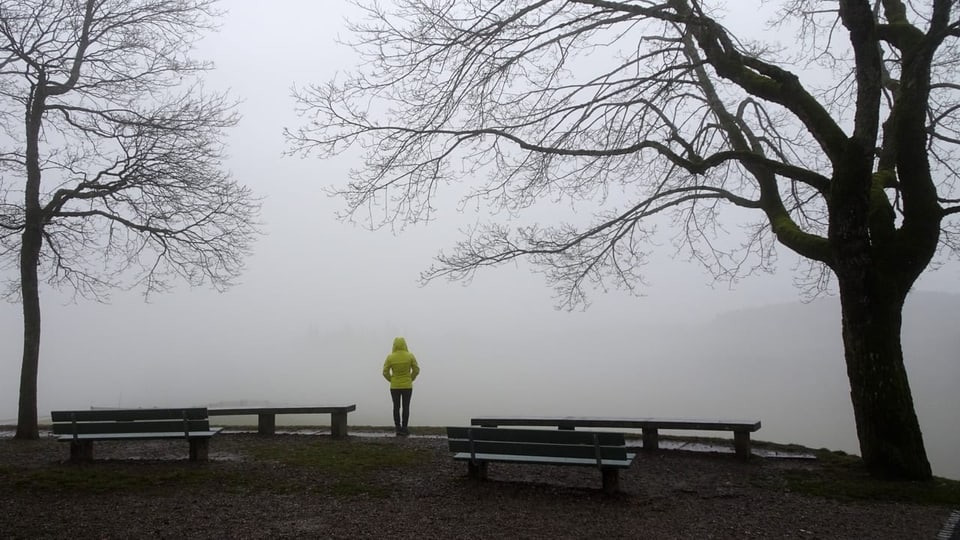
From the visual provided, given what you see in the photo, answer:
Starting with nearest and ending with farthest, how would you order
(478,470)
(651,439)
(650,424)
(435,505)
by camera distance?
(435,505) < (478,470) < (650,424) < (651,439)

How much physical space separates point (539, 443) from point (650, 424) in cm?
275

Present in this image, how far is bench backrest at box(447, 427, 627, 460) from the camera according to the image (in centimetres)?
671

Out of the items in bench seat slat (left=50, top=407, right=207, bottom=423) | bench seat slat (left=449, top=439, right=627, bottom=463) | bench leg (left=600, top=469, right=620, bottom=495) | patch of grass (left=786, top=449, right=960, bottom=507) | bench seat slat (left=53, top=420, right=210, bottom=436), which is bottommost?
patch of grass (left=786, top=449, right=960, bottom=507)

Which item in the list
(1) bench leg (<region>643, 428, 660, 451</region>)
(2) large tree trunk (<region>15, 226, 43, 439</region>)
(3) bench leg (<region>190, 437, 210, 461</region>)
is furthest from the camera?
(2) large tree trunk (<region>15, 226, 43, 439</region>)

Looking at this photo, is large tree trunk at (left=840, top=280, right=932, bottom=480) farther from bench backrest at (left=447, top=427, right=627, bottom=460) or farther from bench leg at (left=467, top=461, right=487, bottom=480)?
bench leg at (left=467, top=461, right=487, bottom=480)

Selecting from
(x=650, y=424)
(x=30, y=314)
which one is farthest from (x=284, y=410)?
(x=650, y=424)

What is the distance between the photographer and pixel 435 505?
6402 mm

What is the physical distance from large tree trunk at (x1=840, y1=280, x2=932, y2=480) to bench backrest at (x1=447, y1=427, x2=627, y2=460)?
3.25 m

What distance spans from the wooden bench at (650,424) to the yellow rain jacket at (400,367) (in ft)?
5.81

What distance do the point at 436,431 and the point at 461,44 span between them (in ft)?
21.3

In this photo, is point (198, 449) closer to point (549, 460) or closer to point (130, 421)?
point (130, 421)

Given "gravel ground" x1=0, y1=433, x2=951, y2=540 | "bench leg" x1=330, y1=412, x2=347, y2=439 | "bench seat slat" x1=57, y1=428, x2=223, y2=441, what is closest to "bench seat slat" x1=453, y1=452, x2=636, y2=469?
"gravel ground" x1=0, y1=433, x2=951, y2=540

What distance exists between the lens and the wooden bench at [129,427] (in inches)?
323

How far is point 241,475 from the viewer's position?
7656 mm
